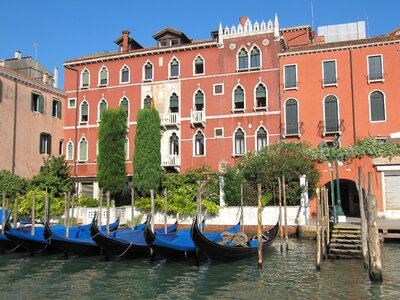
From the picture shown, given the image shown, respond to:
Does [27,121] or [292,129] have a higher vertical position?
[27,121]

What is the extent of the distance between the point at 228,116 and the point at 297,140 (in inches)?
133

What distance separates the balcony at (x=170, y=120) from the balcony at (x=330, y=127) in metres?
6.58

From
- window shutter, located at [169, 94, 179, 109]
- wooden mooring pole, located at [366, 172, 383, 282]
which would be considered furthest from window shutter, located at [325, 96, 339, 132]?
wooden mooring pole, located at [366, 172, 383, 282]

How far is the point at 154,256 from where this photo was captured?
11.4 m

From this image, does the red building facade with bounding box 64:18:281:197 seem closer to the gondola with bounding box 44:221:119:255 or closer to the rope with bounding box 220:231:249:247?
the rope with bounding box 220:231:249:247

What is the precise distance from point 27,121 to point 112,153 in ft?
16.6

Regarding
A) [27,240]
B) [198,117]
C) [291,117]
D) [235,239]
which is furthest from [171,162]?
[235,239]

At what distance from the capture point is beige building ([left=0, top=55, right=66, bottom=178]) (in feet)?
63.8

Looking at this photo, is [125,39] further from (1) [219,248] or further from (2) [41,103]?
(1) [219,248]

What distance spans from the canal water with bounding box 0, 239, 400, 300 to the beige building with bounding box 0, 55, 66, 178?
28.7ft

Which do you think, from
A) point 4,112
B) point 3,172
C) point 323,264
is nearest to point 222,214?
point 323,264

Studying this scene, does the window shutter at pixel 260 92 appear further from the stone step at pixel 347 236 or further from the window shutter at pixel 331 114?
the stone step at pixel 347 236

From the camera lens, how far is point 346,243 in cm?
1146

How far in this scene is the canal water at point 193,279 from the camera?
25.8 feet
